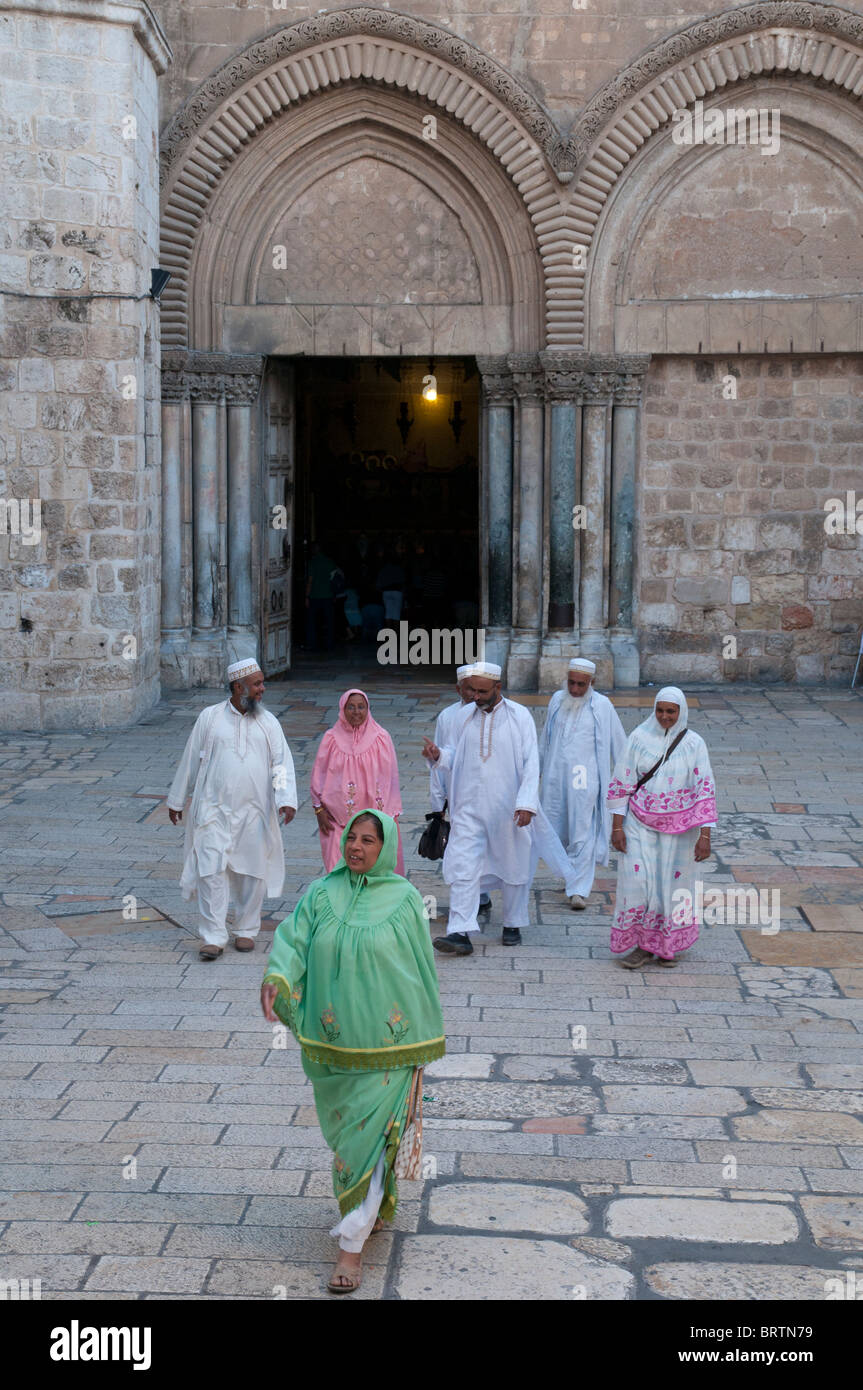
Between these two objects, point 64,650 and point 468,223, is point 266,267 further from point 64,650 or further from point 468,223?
point 64,650

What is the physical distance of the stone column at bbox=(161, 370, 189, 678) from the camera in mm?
13789

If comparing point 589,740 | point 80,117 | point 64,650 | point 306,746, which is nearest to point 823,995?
point 589,740

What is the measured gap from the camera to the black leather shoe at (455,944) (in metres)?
7.27

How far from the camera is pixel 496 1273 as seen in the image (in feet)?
13.9

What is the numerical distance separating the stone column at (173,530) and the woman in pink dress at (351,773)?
6498mm

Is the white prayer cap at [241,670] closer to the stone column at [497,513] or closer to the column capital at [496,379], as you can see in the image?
the stone column at [497,513]

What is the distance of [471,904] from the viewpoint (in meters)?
7.36

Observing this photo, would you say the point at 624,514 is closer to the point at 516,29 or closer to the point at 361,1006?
the point at 516,29

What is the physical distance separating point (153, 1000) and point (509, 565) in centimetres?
826

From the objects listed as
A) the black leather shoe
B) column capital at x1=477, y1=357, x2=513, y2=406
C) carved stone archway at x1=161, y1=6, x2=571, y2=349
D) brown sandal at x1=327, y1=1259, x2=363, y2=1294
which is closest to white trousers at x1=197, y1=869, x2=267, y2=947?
the black leather shoe

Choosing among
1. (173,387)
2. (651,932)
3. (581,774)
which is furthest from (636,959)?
(173,387)

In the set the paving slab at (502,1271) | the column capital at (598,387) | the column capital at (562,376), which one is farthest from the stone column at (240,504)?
the paving slab at (502,1271)

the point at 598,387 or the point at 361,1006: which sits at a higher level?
the point at 598,387

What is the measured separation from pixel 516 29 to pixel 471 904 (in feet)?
28.3
